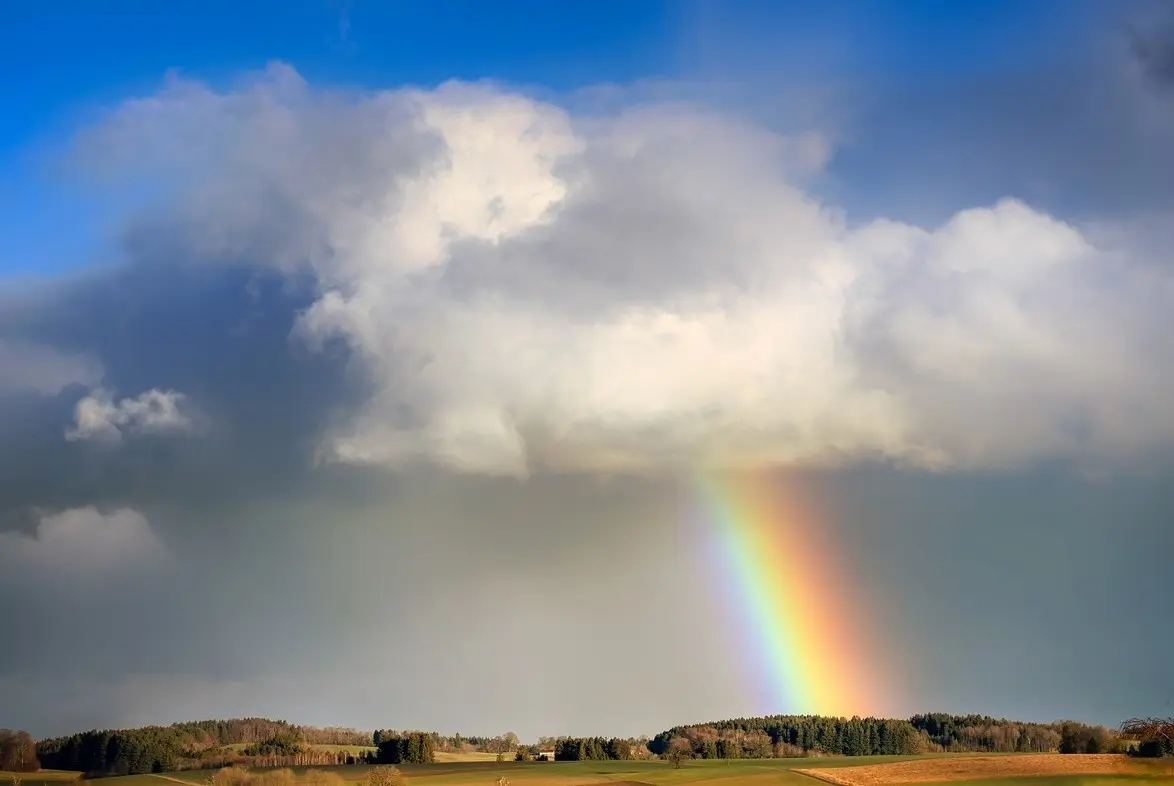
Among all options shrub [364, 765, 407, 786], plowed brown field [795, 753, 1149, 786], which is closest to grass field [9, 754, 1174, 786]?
plowed brown field [795, 753, 1149, 786]

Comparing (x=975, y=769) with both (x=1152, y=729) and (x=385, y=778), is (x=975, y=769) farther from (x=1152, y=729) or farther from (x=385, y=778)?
(x=385, y=778)

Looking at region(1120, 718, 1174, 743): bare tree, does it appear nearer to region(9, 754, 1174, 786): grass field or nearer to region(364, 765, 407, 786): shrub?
region(9, 754, 1174, 786): grass field

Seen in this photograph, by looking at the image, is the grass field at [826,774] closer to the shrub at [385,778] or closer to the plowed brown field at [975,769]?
the plowed brown field at [975,769]

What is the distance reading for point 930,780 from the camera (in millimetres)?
153625

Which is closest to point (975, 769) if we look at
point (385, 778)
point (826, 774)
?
point (826, 774)

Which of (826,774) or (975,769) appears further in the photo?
(826,774)

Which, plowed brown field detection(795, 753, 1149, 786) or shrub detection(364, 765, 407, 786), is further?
shrub detection(364, 765, 407, 786)

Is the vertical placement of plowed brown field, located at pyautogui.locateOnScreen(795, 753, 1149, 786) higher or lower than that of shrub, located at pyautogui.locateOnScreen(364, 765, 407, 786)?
higher

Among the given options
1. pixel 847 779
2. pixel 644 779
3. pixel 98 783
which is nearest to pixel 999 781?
pixel 847 779

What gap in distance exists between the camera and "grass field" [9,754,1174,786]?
143125mm

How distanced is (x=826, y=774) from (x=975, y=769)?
21.5 m

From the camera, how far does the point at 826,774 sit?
168 metres

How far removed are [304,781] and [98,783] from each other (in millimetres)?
53661

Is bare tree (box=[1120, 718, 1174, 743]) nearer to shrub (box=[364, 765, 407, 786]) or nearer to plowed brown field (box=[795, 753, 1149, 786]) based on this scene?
plowed brown field (box=[795, 753, 1149, 786])
